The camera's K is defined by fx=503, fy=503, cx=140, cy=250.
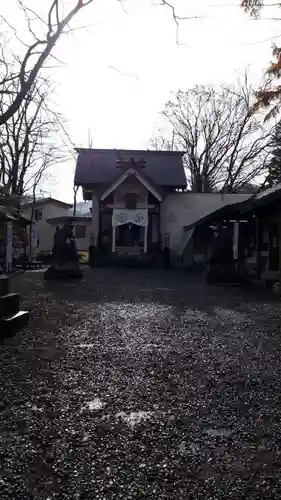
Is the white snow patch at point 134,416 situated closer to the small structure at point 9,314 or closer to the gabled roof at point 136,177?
the small structure at point 9,314

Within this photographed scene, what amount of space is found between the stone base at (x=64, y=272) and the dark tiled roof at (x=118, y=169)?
11.9 meters

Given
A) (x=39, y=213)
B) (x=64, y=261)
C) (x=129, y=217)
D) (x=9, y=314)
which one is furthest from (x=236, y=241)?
(x=39, y=213)

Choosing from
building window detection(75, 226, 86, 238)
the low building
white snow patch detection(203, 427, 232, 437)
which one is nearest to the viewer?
white snow patch detection(203, 427, 232, 437)

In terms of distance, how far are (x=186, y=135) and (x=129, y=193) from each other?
52.3ft

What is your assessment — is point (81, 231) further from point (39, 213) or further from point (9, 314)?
point (9, 314)

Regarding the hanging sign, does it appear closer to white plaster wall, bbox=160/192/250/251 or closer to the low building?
white plaster wall, bbox=160/192/250/251

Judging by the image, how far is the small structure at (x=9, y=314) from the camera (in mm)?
6949

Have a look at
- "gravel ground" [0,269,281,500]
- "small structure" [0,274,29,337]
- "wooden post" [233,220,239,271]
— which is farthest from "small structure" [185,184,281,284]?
"small structure" [0,274,29,337]

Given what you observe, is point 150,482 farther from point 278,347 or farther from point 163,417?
point 278,347

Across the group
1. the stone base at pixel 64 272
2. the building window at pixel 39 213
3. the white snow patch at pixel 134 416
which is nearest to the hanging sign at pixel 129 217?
the stone base at pixel 64 272

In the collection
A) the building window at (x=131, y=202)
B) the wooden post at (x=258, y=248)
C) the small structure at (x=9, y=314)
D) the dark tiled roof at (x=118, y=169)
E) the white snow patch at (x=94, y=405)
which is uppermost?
the dark tiled roof at (x=118, y=169)

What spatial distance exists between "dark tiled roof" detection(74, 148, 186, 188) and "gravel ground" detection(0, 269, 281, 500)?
22047mm

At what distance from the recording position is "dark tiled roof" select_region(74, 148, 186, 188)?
2970 centimetres

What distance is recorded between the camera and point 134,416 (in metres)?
3.87
